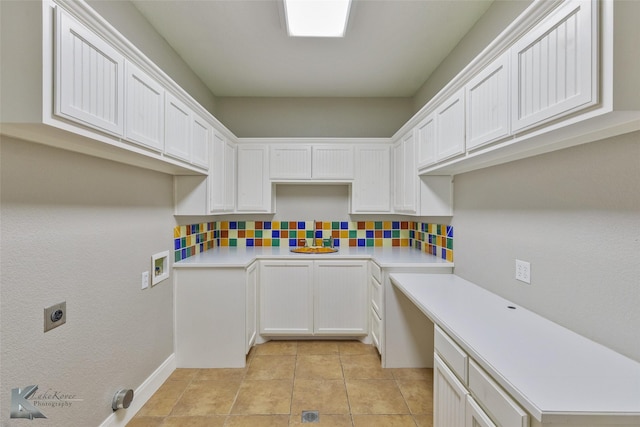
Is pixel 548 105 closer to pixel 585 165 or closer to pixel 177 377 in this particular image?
A: pixel 585 165

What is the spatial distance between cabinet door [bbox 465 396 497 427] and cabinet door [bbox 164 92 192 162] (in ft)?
6.75

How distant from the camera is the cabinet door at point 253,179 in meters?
3.10

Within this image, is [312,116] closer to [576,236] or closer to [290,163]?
[290,163]

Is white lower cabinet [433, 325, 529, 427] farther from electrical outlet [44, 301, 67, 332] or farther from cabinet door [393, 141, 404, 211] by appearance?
electrical outlet [44, 301, 67, 332]

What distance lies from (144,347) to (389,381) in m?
1.83

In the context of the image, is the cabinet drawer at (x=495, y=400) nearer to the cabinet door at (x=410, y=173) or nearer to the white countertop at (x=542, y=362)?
the white countertop at (x=542, y=362)

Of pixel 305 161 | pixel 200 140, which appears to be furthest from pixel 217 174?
pixel 305 161

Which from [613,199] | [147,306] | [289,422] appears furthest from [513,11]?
[147,306]

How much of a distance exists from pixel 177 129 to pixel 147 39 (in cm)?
77

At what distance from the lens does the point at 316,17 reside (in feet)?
6.10

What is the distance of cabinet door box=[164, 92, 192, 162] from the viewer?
1.81 m

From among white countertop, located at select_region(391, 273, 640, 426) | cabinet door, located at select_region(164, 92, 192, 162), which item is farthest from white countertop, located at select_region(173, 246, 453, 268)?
cabinet door, located at select_region(164, 92, 192, 162)

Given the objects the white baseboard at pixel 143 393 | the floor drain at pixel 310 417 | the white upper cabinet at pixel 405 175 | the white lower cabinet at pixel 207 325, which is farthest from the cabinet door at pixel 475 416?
the white baseboard at pixel 143 393

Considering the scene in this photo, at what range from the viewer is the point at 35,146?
120 cm
